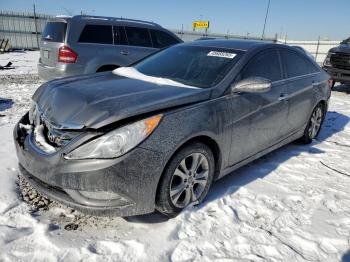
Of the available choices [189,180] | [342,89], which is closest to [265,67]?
[189,180]

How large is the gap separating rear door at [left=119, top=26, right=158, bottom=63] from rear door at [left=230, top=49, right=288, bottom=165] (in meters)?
4.08

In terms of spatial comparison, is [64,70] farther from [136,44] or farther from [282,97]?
[282,97]

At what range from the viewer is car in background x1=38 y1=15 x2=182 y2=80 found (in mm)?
6699

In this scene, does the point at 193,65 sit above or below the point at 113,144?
above

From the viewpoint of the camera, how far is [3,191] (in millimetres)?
3240

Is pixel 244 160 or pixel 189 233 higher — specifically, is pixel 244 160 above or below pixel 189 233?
above

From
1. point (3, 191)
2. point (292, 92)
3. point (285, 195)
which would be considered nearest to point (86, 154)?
point (3, 191)

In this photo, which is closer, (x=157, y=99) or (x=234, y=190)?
(x=157, y=99)

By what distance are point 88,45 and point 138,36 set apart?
1.48 metres

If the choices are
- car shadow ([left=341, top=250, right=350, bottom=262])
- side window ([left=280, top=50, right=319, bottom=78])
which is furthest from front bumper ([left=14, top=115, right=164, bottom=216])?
side window ([left=280, top=50, right=319, bottom=78])

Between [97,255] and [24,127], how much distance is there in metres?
1.50

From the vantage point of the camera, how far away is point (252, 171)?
416cm

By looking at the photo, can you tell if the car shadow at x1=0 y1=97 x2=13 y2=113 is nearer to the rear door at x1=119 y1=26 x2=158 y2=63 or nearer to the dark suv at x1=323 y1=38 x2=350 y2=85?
the rear door at x1=119 y1=26 x2=158 y2=63

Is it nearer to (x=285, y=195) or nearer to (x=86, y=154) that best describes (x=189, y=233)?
(x=86, y=154)
